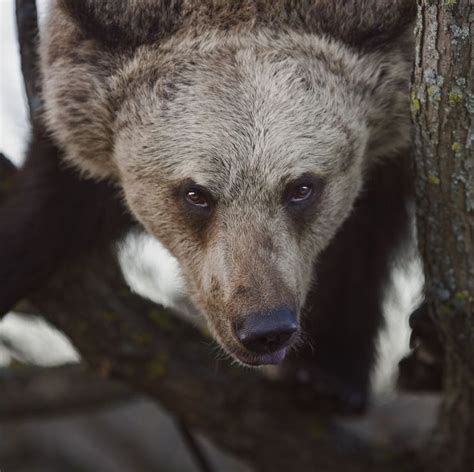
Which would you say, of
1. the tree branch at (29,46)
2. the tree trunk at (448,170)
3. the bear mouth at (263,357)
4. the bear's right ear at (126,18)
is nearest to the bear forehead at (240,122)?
the bear's right ear at (126,18)

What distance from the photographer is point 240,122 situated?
3746mm

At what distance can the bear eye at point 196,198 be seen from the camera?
3789mm

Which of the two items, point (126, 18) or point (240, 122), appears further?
point (126, 18)

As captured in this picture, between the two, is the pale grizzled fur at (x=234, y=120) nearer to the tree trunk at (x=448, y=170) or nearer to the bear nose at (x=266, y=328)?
the bear nose at (x=266, y=328)

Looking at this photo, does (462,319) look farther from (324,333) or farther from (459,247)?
(324,333)

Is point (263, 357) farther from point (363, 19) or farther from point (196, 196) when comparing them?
point (363, 19)

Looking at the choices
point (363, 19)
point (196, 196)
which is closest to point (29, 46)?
point (196, 196)

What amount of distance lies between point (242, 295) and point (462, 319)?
948 mm

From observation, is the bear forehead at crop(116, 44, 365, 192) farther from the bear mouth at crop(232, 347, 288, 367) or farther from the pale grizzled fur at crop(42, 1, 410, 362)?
the bear mouth at crop(232, 347, 288, 367)


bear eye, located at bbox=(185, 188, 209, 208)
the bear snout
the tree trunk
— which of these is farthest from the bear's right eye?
the tree trunk

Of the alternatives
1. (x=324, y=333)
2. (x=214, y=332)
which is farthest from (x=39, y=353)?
(x=214, y=332)

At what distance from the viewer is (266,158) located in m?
3.71

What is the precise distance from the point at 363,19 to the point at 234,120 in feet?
2.22

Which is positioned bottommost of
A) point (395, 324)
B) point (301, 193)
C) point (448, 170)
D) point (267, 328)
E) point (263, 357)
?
point (395, 324)
